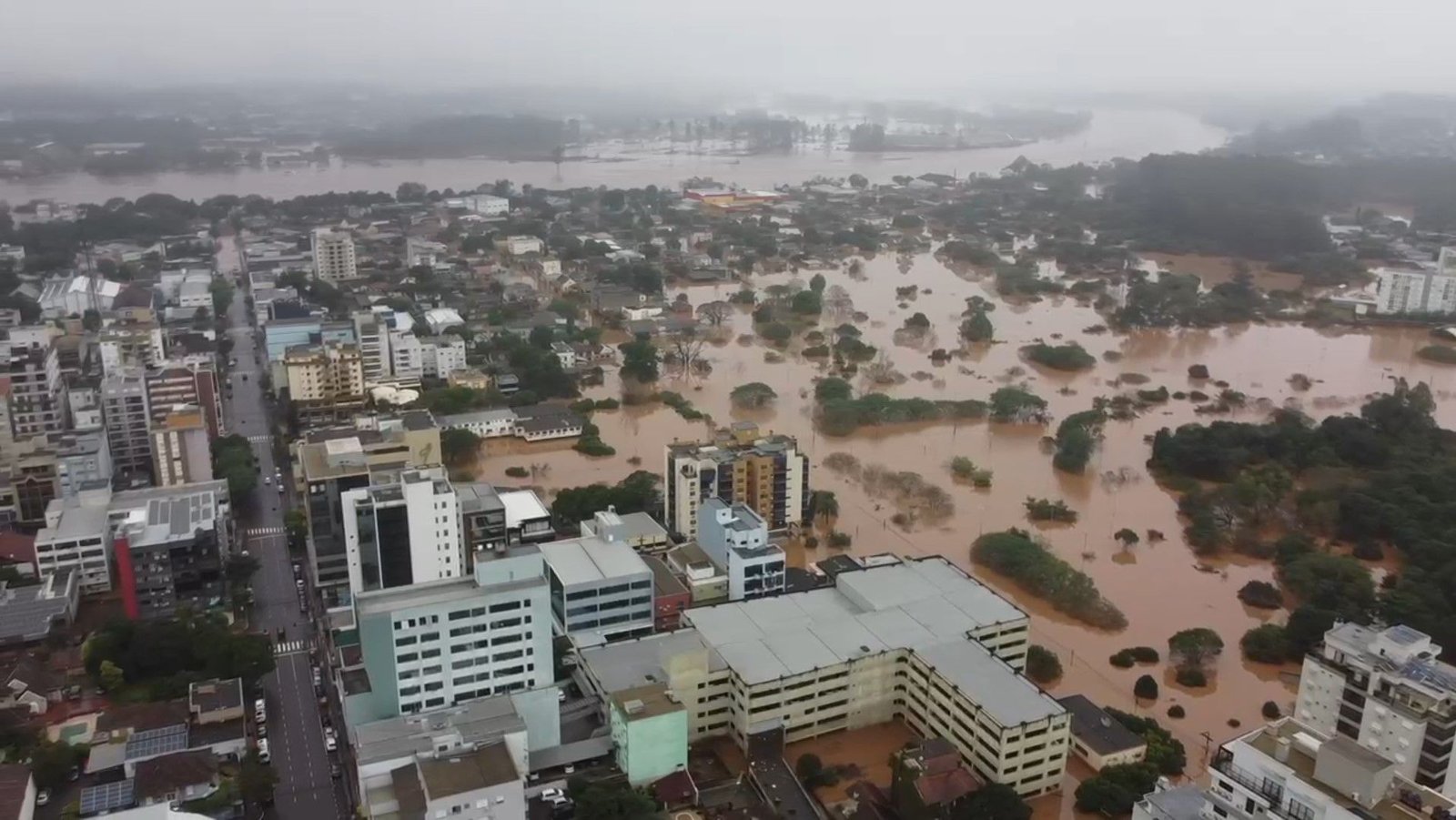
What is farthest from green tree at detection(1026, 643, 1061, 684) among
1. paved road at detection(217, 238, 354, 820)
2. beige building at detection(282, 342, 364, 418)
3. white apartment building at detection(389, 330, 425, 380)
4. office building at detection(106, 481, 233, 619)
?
white apartment building at detection(389, 330, 425, 380)

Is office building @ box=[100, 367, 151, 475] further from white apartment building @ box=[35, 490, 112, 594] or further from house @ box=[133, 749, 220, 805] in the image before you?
house @ box=[133, 749, 220, 805]

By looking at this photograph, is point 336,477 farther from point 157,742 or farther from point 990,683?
point 990,683

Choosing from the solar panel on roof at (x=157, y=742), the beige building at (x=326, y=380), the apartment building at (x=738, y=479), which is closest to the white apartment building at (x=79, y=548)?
the solar panel on roof at (x=157, y=742)

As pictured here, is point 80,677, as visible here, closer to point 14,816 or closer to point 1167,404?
point 14,816

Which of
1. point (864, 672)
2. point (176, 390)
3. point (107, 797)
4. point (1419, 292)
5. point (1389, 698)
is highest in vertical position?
point (176, 390)

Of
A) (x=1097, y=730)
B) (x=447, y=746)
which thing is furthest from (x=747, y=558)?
(x=447, y=746)
